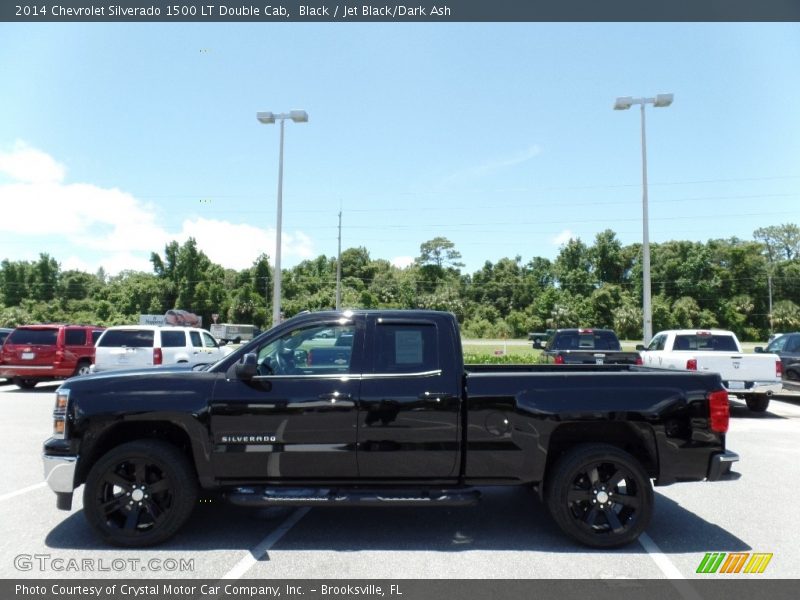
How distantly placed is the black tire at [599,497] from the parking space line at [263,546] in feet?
7.54

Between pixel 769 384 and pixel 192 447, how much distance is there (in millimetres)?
11579

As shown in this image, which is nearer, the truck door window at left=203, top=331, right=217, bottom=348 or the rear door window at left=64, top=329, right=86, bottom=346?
the truck door window at left=203, top=331, right=217, bottom=348

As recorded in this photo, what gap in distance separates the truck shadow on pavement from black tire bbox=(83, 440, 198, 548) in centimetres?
15

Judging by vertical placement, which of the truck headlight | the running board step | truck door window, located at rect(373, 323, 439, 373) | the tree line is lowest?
the running board step

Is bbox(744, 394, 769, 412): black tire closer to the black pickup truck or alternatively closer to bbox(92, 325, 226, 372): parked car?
the black pickup truck

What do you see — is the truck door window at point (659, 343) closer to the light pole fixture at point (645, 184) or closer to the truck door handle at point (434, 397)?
the light pole fixture at point (645, 184)

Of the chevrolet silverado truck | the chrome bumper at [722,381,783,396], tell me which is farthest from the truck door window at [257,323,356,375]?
the chrome bumper at [722,381,783,396]

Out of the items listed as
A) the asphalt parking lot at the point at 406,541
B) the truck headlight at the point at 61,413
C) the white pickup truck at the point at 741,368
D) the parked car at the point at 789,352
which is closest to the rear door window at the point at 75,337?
the asphalt parking lot at the point at 406,541

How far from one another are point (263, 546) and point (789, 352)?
1468 cm

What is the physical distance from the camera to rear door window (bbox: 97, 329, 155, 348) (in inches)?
555

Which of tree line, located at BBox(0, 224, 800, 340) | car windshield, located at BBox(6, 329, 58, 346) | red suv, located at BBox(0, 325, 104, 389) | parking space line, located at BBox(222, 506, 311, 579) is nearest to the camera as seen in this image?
parking space line, located at BBox(222, 506, 311, 579)

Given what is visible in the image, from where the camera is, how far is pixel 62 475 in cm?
461

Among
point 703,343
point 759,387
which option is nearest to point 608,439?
point 759,387
